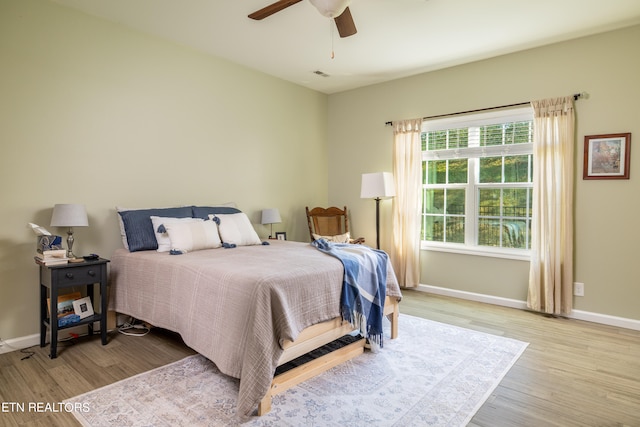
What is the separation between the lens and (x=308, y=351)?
7.72 feet

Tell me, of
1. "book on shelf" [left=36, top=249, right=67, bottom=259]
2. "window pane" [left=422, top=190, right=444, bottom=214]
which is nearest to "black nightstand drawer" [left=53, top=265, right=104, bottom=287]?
"book on shelf" [left=36, top=249, right=67, bottom=259]

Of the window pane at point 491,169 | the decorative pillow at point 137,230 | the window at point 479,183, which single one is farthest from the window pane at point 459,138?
the decorative pillow at point 137,230

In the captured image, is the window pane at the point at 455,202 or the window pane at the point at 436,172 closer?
the window pane at the point at 455,202

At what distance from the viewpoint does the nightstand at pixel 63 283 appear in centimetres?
264

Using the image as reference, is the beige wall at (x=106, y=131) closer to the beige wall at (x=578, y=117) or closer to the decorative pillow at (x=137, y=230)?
the decorative pillow at (x=137, y=230)

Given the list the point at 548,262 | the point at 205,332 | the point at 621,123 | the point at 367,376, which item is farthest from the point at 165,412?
the point at 621,123

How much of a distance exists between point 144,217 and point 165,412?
1.74 meters

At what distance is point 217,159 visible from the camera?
4.16 m

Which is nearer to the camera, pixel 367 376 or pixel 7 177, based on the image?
pixel 367 376

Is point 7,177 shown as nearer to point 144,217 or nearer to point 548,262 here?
point 144,217

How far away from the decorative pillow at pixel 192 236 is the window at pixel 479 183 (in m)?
2.68

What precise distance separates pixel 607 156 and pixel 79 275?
4.58m

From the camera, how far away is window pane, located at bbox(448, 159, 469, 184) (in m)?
4.43

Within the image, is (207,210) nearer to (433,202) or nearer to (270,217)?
(270,217)
